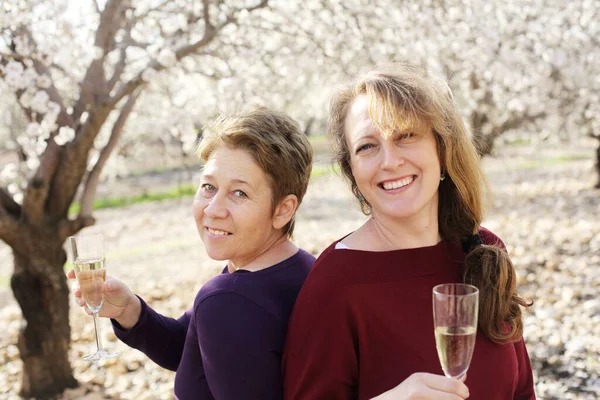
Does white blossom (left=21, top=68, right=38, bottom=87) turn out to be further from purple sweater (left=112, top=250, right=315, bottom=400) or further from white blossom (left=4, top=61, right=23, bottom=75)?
purple sweater (left=112, top=250, right=315, bottom=400)

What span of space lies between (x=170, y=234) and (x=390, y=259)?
12.6 m

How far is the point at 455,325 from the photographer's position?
1388 millimetres

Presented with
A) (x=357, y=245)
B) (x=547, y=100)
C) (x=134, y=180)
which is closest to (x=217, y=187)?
(x=357, y=245)

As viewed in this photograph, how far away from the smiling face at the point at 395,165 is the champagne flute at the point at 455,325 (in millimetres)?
467

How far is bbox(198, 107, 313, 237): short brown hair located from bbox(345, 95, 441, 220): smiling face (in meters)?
0.21

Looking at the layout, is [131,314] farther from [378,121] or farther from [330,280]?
[378,121]

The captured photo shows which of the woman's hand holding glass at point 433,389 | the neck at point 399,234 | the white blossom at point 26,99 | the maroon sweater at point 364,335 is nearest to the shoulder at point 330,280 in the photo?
the maroon sweater at point 364,335

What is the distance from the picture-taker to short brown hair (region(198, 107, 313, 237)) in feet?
6.30

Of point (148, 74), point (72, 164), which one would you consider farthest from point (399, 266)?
point (72, 164)

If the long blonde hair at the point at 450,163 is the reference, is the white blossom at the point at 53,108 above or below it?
above

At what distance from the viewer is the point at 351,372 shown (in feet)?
5.66

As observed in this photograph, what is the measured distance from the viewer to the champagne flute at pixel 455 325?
138 cm

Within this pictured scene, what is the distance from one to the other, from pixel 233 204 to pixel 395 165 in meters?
0.50

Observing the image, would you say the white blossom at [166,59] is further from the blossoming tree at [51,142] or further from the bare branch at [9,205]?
the bare branch at [9,205]
